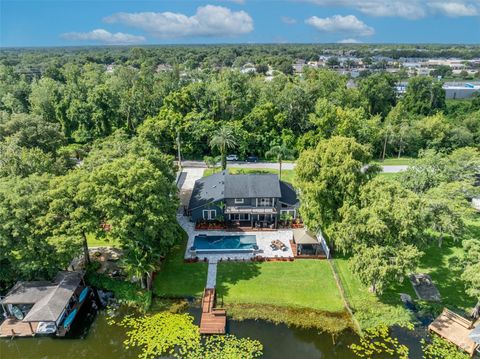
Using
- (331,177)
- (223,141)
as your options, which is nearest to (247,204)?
(331,177)

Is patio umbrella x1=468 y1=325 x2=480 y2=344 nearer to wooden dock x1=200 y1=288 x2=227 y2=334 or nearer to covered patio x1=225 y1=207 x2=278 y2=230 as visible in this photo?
wooden dock x1=200 y1=288 x2=227 y2=334

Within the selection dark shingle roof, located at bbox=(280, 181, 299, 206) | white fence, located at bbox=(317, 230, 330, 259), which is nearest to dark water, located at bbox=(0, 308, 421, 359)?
white fence, located at bbox=(317, 230, 330, 259)

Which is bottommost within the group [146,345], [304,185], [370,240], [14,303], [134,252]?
[146,345]

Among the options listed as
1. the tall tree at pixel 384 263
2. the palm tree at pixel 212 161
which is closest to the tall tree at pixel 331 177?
the tall tree at pixel 384 263

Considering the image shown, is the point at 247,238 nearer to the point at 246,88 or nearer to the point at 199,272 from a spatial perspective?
the point at 199,272

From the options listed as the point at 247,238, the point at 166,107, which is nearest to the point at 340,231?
the point at 247,238

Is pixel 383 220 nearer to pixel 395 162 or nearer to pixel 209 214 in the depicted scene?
pixel 209 214

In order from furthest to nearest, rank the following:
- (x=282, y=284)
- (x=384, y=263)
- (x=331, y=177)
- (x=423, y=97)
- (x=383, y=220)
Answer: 1. (x=423, y=97)
2. (x=331, y=177)
3. (x=282, y=284)
4. (x=383, y=220)
5. (x=384, y=263)

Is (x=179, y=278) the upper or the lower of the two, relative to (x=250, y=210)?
lower

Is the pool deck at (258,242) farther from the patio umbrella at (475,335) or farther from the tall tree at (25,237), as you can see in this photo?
the patio umbrella at (475,335)
